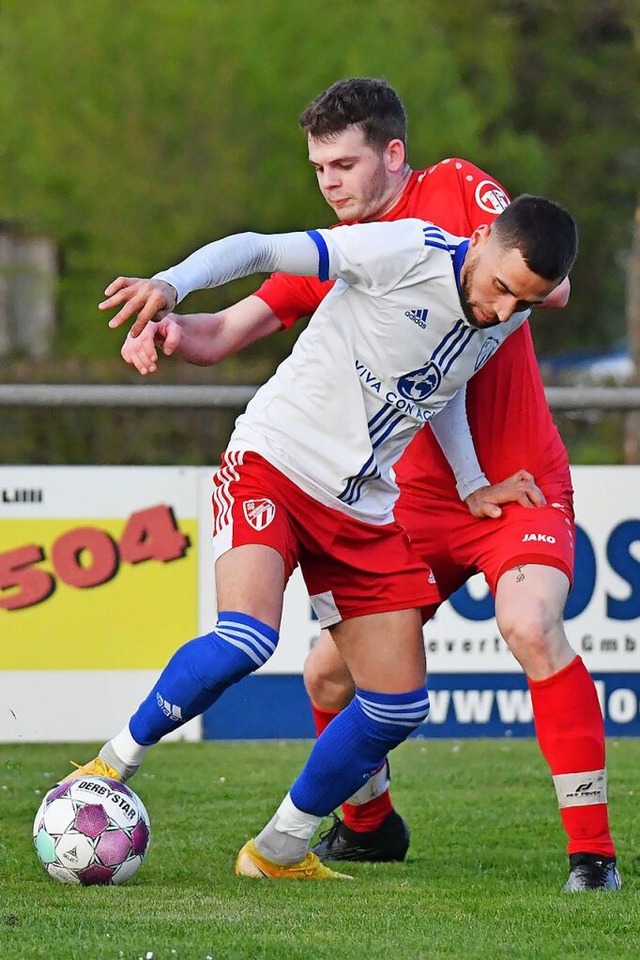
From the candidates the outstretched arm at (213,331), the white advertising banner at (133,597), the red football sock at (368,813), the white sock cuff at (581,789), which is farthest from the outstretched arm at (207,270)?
the white advertising banner at (133,597)

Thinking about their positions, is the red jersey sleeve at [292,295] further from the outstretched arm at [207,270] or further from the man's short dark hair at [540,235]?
the man's short dark hair at [540,235]

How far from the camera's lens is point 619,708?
827 centimetres

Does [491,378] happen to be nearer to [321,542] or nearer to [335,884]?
[321,542]

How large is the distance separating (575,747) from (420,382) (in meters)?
1.16

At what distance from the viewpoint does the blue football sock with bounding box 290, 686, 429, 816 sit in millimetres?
5227

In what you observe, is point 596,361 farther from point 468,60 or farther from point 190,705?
point 190,705

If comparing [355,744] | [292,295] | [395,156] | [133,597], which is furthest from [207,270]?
[133,597]

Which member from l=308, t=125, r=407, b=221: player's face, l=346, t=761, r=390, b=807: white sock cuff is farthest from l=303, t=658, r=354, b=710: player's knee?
l=308, t=125, r=407, b=221: player's face

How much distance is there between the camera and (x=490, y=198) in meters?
5.52

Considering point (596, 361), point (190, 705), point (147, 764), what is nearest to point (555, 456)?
point (190, 705)

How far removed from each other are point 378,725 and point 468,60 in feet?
101

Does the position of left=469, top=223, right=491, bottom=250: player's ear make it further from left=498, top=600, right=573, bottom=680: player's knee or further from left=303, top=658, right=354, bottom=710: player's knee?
left=303, top=658, right=354, bottom=710: player's knee

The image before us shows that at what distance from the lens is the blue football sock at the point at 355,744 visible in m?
5.23

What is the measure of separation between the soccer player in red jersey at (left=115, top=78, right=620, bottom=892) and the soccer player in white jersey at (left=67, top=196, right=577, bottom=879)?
0.58 feet
